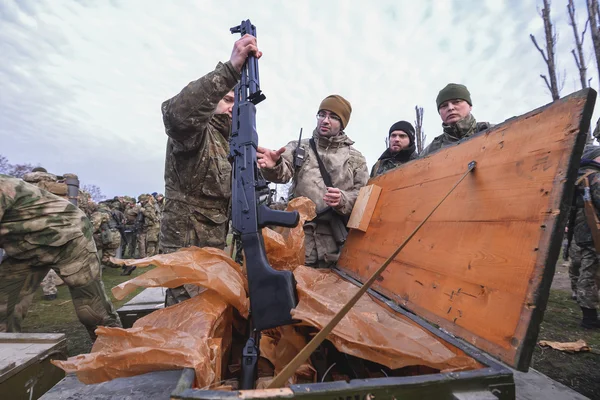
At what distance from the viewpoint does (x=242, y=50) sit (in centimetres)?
190

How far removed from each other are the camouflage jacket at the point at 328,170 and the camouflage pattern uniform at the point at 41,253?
1.97m

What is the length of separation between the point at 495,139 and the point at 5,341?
118 inches

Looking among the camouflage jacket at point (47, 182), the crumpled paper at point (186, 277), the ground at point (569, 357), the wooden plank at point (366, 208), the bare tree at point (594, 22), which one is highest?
the bare tree at point (594, 22)

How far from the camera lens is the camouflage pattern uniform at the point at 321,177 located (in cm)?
A: 241

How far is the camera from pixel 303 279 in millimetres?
1688

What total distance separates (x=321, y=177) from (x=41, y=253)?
2.67 m

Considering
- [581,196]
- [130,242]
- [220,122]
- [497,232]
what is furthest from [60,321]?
[130,242]

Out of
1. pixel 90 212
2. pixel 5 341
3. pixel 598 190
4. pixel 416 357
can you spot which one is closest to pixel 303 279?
pixel 416 357

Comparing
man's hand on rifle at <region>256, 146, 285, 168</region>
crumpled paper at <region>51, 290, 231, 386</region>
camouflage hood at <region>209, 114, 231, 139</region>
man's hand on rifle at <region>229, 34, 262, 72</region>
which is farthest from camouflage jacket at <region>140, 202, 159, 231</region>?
crumpled paper at <region>51, 290, 231, 386</region>

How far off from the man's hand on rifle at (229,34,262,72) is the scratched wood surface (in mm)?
1369

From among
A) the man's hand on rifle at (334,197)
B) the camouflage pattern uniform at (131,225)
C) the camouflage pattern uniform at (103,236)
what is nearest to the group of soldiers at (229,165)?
the man's hand on rifle at (334,197)

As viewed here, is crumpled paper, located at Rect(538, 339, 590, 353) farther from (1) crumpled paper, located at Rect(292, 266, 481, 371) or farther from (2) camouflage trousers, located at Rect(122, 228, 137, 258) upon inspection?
(2) camouflage trousers, located at Rect(122, 228, 137, 258)

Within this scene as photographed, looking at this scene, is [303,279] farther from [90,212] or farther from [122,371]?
[90,212]

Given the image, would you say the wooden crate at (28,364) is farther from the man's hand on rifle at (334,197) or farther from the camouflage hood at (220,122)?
the man's hand on rifle at (334,197)
